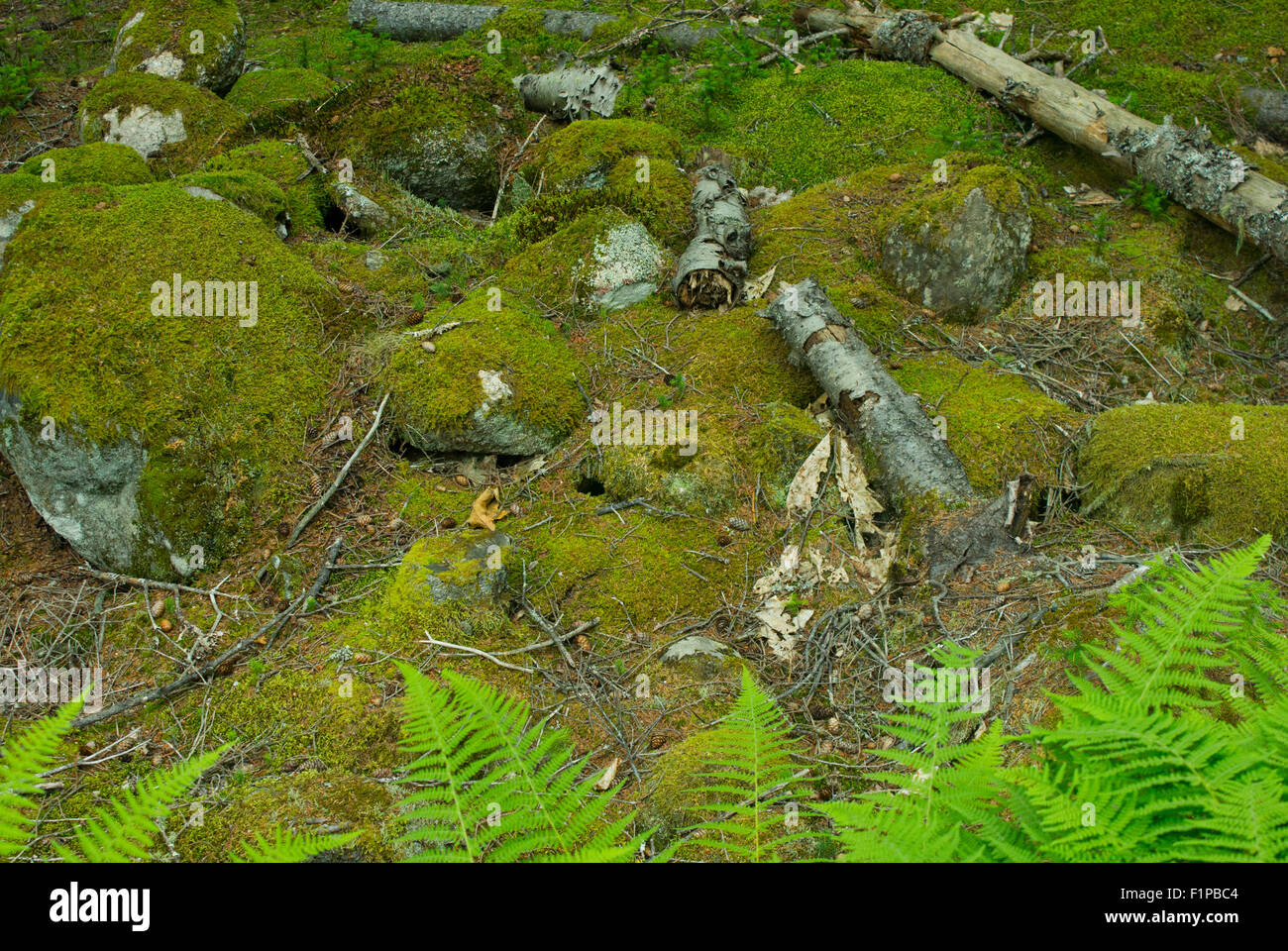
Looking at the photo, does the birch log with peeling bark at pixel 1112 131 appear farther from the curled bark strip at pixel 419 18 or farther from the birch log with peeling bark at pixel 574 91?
the curled bark strip at pixel 419 18

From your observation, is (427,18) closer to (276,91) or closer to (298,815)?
(276,91)

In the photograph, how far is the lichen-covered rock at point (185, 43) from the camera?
8.83m

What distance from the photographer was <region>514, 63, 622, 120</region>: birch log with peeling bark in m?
8.78

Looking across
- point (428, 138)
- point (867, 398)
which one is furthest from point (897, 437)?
point (428, 138)

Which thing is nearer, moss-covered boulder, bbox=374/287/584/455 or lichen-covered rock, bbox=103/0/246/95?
moss-covered boulder, bbox=374/287/584/455

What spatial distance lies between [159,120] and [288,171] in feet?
5.70

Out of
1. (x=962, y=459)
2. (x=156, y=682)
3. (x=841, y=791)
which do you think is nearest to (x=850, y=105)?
(x=962, y=459)

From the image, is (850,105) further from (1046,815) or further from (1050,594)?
(1046,815)

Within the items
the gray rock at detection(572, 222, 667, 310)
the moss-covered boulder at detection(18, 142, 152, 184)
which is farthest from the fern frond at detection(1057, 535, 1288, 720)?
the moss-covered boulder at detection(18, 142, 152, 184)

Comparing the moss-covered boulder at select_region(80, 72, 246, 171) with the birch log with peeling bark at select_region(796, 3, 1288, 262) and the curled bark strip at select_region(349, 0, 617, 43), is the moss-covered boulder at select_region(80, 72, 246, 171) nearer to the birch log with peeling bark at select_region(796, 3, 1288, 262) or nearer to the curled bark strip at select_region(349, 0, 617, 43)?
the curled bark strip at select_region(349, 0, 617, 43)

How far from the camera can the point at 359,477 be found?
5574mm

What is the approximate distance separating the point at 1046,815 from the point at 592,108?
28.5 ft

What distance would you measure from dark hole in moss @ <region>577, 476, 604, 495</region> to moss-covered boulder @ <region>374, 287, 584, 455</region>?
0.39 metres

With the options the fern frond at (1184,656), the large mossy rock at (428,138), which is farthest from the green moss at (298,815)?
the large mossy rock at (428,138)
